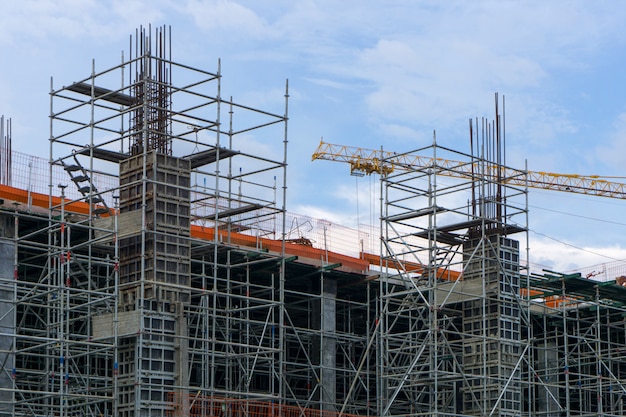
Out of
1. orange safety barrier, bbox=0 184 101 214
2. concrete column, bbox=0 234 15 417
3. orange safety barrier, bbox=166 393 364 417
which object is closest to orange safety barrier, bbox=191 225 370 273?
orange safety barrier, bbox=0 184 101 214

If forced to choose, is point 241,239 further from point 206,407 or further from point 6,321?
point 6,321

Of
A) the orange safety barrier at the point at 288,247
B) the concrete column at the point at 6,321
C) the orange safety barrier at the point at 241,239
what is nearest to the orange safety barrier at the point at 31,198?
the orange safety barrier at the point at 241,239

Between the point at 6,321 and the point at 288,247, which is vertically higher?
the point at 288,247

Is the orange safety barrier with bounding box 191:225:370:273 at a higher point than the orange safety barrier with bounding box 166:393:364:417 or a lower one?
higher

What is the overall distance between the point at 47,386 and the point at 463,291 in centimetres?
1706

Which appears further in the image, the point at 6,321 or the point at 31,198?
the point at 31,198

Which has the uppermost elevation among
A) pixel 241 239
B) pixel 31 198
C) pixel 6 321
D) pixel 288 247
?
pixel 31 198

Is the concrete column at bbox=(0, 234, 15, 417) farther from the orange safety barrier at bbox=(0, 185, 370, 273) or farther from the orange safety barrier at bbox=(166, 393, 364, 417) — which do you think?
the orange safety barrier at bbox=(166, 393, 364, 417)

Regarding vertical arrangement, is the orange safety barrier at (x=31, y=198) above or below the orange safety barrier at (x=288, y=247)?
above

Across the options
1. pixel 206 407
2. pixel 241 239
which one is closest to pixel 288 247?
pixel 241 239

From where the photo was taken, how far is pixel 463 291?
49.8 metres

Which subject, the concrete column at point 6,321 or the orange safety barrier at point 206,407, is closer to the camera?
the orange safety barrier at point 206,407

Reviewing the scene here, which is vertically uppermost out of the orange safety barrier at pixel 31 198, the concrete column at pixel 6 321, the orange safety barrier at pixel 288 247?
the orange safety barrier at pixel 31 198

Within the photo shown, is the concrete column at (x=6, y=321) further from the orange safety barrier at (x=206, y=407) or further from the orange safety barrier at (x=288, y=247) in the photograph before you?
the orange safety barrier at (x=288, y=247)
